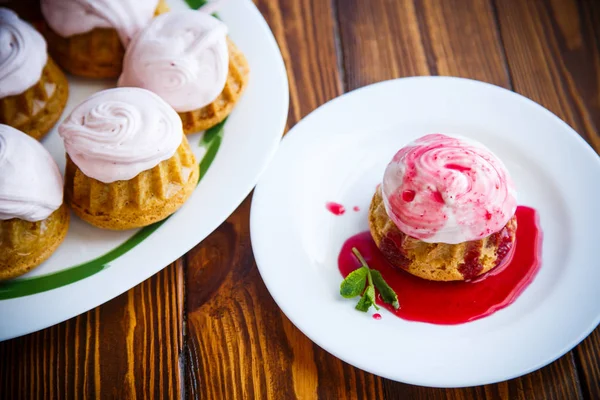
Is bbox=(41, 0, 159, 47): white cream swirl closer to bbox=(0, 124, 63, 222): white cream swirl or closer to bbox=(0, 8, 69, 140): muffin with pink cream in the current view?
bbox=(0, 8, 69, 140): muffin with pink cream

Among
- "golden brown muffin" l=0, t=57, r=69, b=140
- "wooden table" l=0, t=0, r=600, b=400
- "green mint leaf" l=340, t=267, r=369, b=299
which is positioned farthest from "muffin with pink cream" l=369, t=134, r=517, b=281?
"golden brown muffin" l=0, t=57, r=69, b=140

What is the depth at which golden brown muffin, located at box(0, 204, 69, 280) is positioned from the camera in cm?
172

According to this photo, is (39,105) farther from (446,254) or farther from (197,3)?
(446,254)

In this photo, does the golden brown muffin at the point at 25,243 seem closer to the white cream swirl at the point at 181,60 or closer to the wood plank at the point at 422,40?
the white cream swirl at the point at 181,60

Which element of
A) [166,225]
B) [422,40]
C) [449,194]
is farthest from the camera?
[422,40]

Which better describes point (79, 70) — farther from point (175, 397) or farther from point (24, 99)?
point (175, 397)

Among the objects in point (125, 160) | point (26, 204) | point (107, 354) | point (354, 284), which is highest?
point (125, 160)

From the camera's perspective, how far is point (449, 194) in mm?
1644

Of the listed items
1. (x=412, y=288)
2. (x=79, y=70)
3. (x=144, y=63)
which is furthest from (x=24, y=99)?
(x=412, y=288)

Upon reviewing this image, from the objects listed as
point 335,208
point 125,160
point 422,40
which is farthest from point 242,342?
point 422,40

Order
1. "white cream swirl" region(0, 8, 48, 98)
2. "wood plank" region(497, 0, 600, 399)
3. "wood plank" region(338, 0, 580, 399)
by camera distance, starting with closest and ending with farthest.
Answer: "white cream swirl" region(0, 8, 48, 98) → "wood plank" region(497, 0, 600, 399) → "wood plank" region(338, 0, 580, 399)

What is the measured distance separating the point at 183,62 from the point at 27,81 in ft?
1.70

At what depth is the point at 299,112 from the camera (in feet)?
7.45

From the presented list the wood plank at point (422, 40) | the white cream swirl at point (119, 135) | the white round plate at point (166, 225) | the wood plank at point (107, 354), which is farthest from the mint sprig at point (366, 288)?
the wood plank at point (422, 40)
